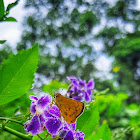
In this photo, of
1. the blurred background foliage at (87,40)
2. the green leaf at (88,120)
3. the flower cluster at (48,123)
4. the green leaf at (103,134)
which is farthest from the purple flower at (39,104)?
the blurred background foliage at (87,40)

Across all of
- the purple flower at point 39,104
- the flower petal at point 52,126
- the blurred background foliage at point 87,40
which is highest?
the purple flower at point 39,104

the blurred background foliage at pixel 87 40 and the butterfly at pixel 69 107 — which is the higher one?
the butterfly at pixel 69 107

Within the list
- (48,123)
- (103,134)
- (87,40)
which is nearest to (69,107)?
(48,123)

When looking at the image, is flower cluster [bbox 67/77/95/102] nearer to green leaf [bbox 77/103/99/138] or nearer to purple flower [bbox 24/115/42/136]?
green leaf [bbox 77/103/99/138]

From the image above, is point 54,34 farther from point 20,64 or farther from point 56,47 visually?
point 20,64

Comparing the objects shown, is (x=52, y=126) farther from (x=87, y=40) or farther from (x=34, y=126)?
(x=87, y=40)

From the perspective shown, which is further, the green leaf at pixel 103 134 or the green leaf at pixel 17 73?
the green leaf at pixel 103 134

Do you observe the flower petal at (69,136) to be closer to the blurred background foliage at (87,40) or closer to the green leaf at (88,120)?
the green leaf at (88,120)
